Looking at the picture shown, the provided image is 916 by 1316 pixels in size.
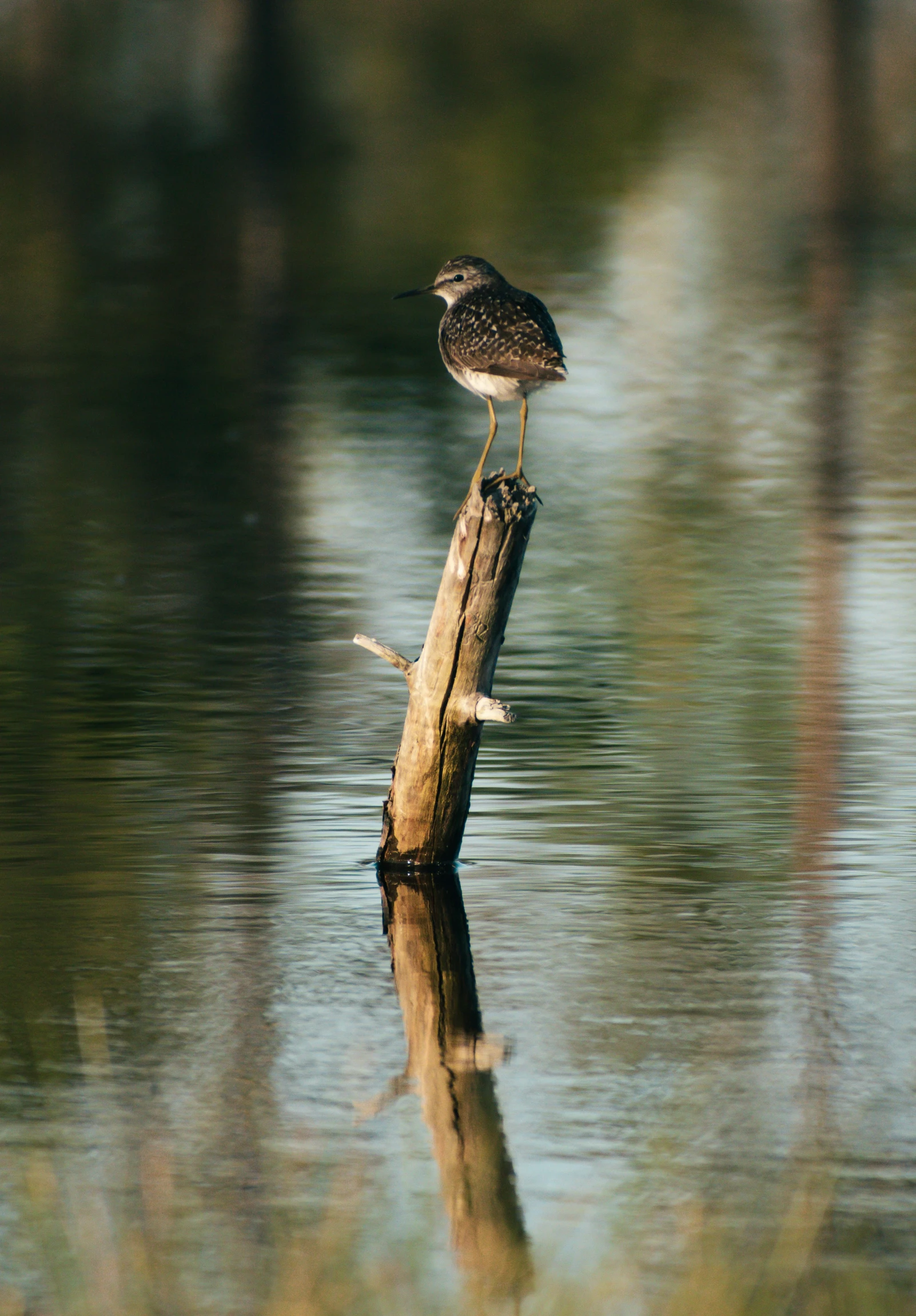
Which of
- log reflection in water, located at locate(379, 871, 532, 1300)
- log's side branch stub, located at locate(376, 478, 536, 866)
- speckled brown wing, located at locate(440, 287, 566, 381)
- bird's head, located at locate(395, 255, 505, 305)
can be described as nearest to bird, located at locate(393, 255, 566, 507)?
speckled brown wing, located at locate(440, 287, 566, 381)

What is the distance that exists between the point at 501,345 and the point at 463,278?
1.11 metres

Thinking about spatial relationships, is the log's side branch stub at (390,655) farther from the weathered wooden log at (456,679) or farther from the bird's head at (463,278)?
the bird's head at (463,278)

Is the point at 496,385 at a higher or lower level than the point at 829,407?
higher

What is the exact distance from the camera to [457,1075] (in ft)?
21.0

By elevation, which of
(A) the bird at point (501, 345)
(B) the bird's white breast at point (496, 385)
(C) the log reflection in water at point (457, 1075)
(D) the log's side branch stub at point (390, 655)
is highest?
(A) the bird at point (501, 345)

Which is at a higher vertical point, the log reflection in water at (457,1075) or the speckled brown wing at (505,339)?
the speckled brown wing at (505,339)

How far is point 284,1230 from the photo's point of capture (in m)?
5.35

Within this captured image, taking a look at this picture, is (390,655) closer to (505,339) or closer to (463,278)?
(505,339)

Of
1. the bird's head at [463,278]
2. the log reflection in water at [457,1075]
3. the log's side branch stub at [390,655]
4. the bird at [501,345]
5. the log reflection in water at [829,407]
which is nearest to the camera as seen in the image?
the log reflection in water at [457,1075]

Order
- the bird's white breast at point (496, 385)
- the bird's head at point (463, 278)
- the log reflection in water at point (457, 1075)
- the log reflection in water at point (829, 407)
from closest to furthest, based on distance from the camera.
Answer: the log reflection in water at point (457, 1075), the bird's white breast at point (496, 385), the log reflection in water at point (829, 407), the bird's head at point (463, 278)

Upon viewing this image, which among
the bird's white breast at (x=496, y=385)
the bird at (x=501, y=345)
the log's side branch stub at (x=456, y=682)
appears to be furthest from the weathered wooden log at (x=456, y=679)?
the bird's white breast at (x=496, y=385)

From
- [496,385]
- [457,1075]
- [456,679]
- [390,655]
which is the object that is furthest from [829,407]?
[457,1075]

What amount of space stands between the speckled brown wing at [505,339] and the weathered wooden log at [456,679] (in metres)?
0.86

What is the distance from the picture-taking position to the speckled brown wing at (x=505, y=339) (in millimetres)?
9039
